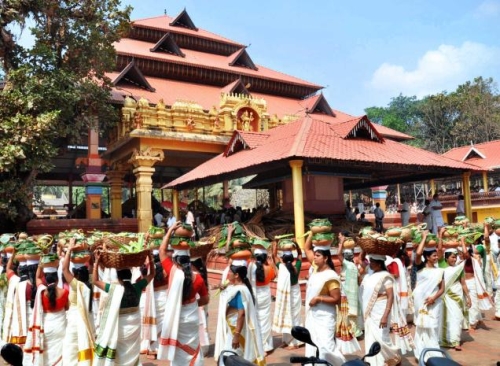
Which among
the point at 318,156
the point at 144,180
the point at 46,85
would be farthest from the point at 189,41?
the point at 318,156

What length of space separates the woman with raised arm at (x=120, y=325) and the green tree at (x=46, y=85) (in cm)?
990

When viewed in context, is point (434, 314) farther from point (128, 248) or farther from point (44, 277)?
point (44, 277)

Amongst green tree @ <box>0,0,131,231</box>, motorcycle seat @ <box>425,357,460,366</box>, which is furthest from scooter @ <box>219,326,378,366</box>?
green tree @ <box>0,0,131,231</box>

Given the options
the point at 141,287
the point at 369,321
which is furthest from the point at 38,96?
the point at 369,321

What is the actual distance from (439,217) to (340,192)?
11.8ft

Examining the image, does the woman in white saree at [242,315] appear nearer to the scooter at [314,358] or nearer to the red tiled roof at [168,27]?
the scooter at [314,358]

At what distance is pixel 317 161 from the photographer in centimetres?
1139

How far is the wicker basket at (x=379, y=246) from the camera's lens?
5.17 m

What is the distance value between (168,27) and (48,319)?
23.8m

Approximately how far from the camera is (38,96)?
13.6 metres

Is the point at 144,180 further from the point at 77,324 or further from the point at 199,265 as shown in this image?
the point at 77,324

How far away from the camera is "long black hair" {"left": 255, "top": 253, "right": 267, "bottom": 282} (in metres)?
6.45

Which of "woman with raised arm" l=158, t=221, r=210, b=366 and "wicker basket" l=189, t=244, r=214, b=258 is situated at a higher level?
"wicker basket" l=189, t=244, r=214, b=258

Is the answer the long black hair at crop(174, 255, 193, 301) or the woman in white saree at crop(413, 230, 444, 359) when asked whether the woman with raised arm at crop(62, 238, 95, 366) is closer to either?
the long black hair at crop(174, 255, 193, 301)
